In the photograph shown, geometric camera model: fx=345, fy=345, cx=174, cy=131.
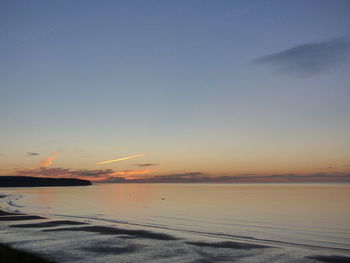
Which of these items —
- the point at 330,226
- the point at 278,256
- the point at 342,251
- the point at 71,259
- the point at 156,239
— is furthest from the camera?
the point at 330,226

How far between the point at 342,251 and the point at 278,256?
289 inches

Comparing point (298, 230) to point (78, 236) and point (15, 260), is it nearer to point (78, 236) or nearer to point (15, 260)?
point (78, 236)

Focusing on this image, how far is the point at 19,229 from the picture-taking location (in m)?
38.2

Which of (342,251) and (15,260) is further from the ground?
(15,260)

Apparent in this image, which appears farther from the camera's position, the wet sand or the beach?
the beach

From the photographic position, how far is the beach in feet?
80.9

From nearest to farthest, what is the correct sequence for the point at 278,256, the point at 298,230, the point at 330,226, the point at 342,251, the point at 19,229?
1. the point at 278,256
2. the point at 342,251
3. the point at 19,229
4. the point at 298,230
5. the point at 330,226

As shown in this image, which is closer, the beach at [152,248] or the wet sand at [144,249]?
the wet sand at [144,249]

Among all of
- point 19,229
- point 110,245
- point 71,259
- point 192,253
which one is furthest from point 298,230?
point 19,229

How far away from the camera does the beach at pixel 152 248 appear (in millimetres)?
24669

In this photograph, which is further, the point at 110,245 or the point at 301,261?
the point at 110,245

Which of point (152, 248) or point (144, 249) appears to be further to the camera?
point (152, 248)

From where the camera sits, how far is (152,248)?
28.4m

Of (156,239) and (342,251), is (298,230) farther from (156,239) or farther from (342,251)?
(156,239)
